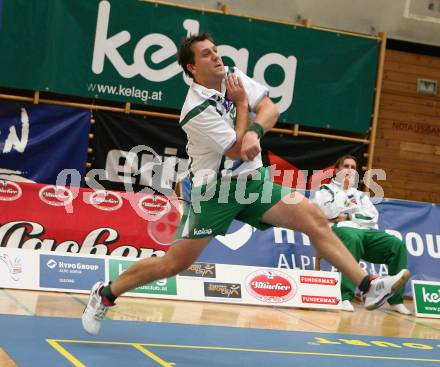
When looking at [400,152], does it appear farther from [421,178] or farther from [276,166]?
[276,166]

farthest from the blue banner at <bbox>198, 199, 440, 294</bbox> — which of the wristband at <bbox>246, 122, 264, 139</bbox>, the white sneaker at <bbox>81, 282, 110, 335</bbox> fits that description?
the wristband at <bbox>246, 122, 264, 139</bbox>

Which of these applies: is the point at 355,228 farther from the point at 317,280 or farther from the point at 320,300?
the point at 320,300

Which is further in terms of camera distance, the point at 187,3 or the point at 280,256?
the point at 187,3

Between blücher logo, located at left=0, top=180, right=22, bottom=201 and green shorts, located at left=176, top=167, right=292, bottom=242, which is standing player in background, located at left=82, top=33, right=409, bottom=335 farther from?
blücher logo, located at left=0, top=180, right=22, bottom=201

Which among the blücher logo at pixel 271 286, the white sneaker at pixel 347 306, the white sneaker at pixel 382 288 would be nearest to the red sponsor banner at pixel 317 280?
the blücher logo at pixel 271 286

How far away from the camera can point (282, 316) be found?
23.4 ft

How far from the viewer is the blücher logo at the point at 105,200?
27.2ft

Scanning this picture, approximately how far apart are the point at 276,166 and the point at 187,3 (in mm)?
2546

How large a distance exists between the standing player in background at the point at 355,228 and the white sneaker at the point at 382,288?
357cm

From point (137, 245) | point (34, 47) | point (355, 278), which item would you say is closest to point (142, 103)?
point (34, 47)

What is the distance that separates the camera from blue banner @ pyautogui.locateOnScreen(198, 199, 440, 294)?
857cm

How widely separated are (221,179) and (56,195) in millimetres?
3747

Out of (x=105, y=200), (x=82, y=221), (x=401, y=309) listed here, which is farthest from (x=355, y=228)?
(x=82, y=221)

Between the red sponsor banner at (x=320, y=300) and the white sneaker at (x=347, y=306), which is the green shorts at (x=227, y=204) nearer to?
the red sponsor banner at (x=320, y=300)
